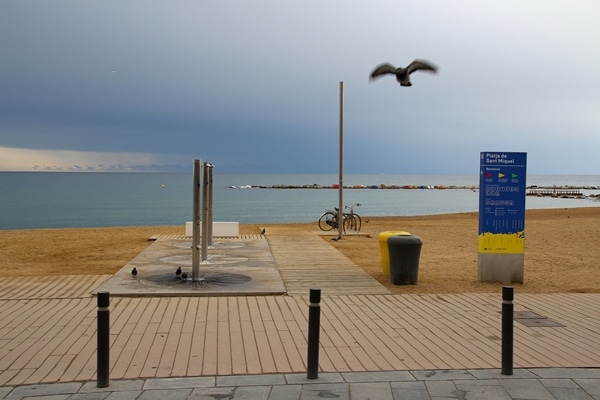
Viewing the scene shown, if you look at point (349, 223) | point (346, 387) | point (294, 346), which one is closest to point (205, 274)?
point (294, 346)

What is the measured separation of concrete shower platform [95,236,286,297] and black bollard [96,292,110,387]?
13.4 ft

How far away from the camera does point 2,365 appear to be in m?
6.00

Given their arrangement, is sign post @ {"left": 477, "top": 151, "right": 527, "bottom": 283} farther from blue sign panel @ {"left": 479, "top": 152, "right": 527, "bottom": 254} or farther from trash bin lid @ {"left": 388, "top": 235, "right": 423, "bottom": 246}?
trash bin lid @ {"left": 388, "top": 235, "right": 423, "bottom": 246}

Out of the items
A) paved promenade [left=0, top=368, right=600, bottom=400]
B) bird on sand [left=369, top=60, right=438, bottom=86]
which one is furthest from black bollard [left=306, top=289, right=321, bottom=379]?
bird on sand [left=369, top=60, right=438, bottom=86]

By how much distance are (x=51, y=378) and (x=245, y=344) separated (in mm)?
1950

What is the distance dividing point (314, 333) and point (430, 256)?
35.6ft

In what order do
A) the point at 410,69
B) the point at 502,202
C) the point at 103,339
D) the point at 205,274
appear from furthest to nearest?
the point at 410,69, the point at 205,274, the point at 502,202, the point at 103,339

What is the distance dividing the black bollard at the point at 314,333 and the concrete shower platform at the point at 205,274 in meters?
4.05

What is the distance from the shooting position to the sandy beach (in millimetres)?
11453

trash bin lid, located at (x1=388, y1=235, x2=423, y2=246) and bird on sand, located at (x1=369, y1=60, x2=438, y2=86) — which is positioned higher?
bird on sand, located at (x1=369, y1=60, x2=438, y2=86)

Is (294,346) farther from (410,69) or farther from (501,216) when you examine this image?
(410,69)

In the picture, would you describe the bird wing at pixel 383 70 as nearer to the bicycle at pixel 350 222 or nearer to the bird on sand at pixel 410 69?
the bird on sand at pixel 410 69

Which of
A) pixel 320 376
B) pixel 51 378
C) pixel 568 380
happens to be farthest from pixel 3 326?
pixel 568 380

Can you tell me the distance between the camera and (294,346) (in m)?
6.69
